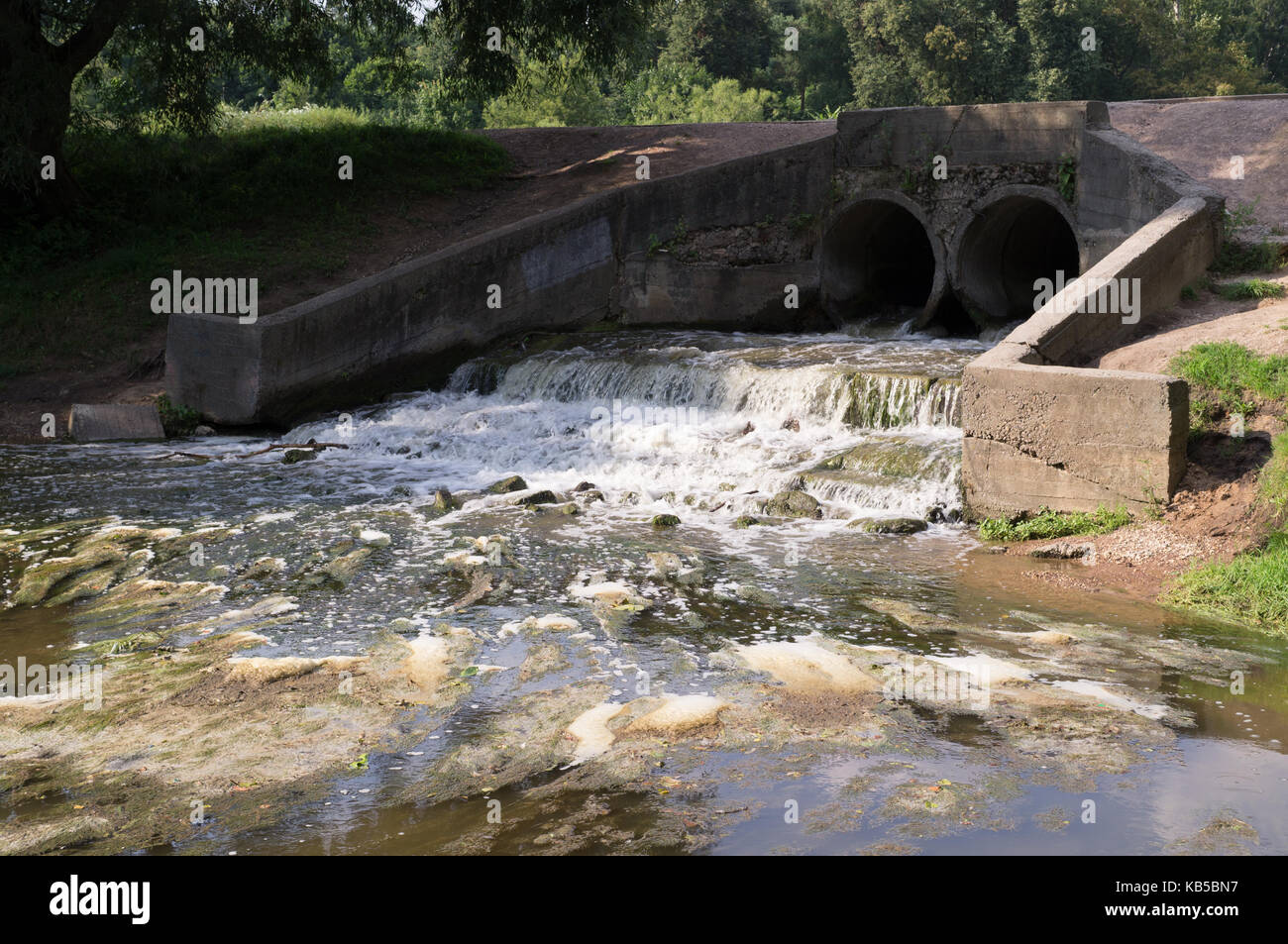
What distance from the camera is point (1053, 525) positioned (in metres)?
9.84

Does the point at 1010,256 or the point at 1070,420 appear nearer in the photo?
the point at 1070,420

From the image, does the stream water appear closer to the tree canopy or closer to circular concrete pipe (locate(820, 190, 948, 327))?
circular concrete pipe (locate(820, 190, 948, 327))

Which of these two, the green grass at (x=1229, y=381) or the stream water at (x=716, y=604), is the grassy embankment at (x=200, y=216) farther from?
the green grass at (x=1229, y=381)

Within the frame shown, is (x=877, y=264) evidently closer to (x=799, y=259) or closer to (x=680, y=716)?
(x=799, y=259)

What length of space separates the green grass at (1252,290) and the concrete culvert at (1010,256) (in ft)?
13.3

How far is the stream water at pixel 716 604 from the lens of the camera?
5105 millimetres

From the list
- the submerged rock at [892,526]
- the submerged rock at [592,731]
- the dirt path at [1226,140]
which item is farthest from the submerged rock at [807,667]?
Answer: the dirt path at [1226,140]

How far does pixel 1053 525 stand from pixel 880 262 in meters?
10.4

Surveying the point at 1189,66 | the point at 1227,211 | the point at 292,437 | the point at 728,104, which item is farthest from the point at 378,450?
the point at 1189,66

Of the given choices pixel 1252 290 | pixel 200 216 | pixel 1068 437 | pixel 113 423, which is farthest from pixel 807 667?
pixel 200 216

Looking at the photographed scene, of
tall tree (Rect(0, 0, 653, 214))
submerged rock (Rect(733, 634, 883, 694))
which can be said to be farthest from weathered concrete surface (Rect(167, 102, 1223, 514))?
tall tree (Rect(0, 0, 653, 214))

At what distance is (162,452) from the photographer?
14.6 meters

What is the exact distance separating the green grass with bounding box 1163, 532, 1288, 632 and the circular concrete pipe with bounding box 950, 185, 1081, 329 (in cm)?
844

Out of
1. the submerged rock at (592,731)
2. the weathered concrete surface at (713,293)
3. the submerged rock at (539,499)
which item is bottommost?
the submerged rock at (592,731)
